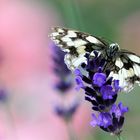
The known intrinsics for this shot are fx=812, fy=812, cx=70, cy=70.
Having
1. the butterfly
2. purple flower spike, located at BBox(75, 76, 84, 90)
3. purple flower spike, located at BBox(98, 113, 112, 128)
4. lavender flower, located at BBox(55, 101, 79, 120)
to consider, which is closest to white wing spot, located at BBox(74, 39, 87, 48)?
the butterfly

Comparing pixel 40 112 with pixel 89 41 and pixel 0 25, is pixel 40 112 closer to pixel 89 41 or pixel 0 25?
pixel 0 25

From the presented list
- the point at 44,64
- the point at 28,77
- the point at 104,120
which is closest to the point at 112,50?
the point at 104,120

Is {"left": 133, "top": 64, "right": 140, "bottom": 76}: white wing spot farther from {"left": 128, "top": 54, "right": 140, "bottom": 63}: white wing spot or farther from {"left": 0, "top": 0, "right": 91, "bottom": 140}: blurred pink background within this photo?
{"left": 0, "top": 0, "right": 91, "bottom": 140}: blurred pink background

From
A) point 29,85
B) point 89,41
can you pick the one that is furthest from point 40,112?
point 89,41

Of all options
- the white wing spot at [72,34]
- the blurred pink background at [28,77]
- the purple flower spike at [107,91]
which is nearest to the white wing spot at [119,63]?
the purple flower spike at [107,91]

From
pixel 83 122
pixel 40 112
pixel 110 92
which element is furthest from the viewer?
pixel 40 112

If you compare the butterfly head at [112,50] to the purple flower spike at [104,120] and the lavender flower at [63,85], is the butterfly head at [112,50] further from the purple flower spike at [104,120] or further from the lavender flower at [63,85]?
A: the lavender flower at [63,85]

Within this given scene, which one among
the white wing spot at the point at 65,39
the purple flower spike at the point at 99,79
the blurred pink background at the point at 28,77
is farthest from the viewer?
the blurred pink background at the point at 28,77
